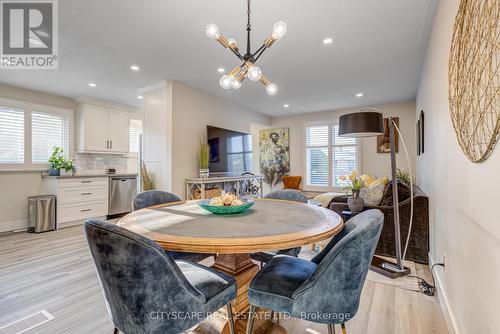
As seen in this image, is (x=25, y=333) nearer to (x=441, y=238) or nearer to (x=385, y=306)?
(x=385, y=306)

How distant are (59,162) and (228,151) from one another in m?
3.18

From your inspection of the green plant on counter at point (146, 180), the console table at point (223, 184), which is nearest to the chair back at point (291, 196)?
the console table at point (223, 184)

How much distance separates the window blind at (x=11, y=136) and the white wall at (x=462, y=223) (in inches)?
236

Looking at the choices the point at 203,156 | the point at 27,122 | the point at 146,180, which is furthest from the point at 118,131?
the point at 203,156

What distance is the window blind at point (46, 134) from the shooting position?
4.45 metres

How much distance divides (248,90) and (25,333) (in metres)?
4.25

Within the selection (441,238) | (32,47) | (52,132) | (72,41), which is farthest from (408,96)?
(52,132)

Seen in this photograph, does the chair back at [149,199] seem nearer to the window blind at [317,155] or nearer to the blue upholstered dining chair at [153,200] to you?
the blue upholstered dining chair at [153,200]

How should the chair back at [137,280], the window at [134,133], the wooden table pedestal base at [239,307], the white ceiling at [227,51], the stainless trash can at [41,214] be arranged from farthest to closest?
the window at [134,133]
the stainless trash can at [41,214]
the white ceiling at [227,51]
the wooden table pedestal base at [239,307]
the chair back at [137,280]

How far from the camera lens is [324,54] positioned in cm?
313

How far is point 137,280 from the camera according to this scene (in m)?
0.90

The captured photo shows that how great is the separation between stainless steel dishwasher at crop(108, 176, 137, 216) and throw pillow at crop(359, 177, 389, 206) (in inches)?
181

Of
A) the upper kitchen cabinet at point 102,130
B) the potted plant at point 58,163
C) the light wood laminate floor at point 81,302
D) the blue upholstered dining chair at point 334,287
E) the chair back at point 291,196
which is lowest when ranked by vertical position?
the light wood laminate floor at point 81,302

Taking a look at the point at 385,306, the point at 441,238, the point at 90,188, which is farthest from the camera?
the point at 90,188
